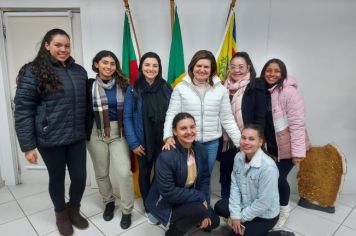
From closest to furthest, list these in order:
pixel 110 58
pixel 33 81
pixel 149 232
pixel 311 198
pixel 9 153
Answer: pixel 33 81 → pixel 110 58 → pixel 149 232 → pixel 311 198 → pixel 9 153

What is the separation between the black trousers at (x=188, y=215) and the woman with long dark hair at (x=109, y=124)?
1.70 ft

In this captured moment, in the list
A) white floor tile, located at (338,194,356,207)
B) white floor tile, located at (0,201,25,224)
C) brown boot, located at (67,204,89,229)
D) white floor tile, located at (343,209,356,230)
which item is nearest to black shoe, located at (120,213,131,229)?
brown boot, located at (67,204,89,229)

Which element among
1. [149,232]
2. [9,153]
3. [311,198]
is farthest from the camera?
[9,153]

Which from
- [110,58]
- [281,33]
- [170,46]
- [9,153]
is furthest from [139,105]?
[9,153]

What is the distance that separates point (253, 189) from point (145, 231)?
3.11 feet

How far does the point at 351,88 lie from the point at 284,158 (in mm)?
1153

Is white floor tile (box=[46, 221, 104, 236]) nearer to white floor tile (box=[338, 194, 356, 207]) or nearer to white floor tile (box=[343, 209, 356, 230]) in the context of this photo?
white floor tile (box=[343, 209, 356, 230])

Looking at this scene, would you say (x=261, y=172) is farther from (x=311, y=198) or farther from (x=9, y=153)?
(x=9, y=153)

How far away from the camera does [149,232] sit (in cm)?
208

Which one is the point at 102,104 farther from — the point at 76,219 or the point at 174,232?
the point at 174,232

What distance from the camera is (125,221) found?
7.01 ft

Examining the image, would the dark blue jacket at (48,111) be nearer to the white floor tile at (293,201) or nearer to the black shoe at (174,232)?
the black shoe at (174,232)

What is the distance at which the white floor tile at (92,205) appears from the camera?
238cm

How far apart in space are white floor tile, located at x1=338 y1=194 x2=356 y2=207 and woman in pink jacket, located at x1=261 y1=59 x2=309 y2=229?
881mm
